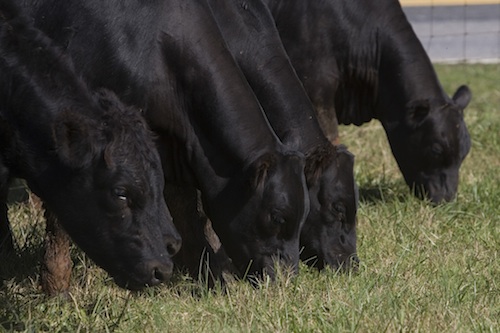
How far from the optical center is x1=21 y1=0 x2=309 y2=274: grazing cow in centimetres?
640

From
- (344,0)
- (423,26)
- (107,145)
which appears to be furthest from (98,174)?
(423,26)

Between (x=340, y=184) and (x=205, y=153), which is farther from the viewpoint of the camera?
(x=340, y=184)

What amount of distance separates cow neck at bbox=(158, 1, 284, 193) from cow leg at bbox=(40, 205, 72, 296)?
2.52ft

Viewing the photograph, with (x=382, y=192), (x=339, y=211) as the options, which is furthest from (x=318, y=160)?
(x=382, y=192)

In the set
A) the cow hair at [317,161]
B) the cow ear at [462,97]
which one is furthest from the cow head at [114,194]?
the cow ear at [462,97]

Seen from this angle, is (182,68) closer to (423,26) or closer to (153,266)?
(153,266)

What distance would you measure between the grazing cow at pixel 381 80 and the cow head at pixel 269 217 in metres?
2.23

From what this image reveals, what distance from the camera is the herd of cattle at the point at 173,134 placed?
544 centimetres

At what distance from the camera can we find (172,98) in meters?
6.49

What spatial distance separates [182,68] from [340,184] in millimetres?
1193

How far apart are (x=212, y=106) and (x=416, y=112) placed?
263 centimetres

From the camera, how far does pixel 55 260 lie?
6.48m

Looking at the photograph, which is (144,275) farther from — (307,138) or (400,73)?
(400,73)

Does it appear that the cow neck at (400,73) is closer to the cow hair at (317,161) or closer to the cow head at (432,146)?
the cow head at (432,146)
